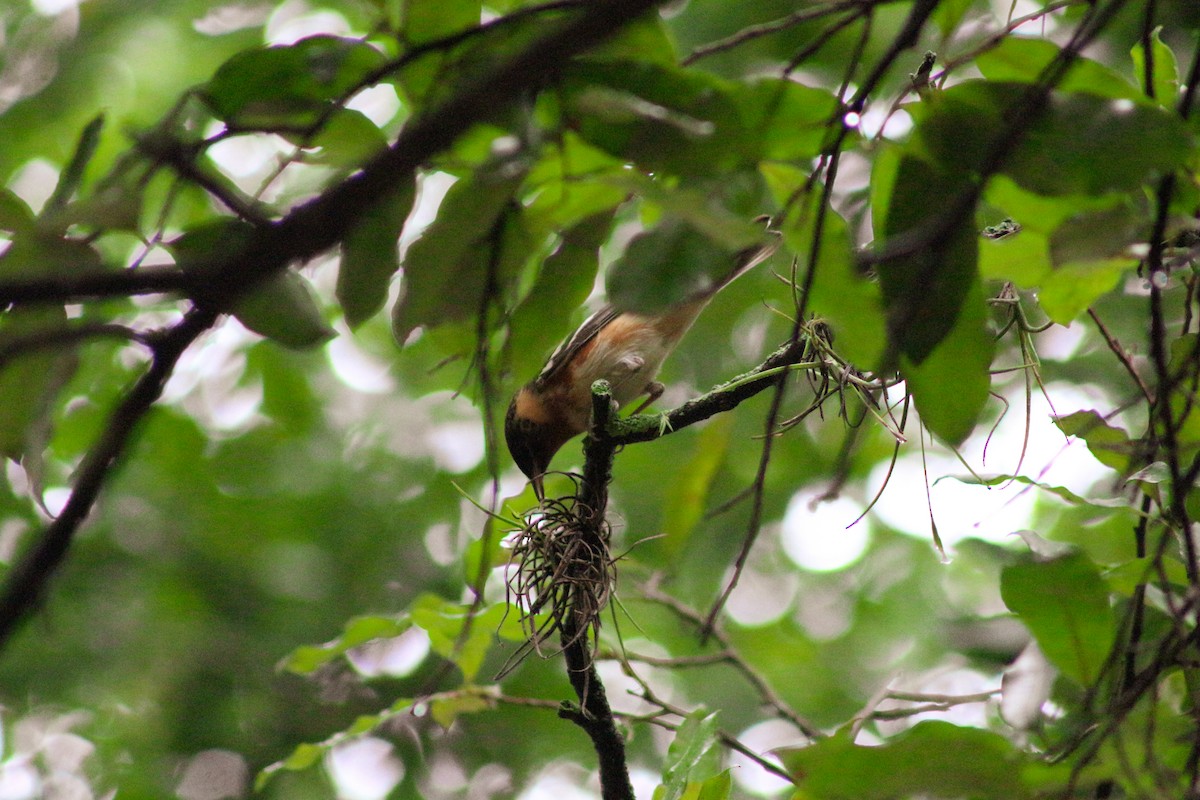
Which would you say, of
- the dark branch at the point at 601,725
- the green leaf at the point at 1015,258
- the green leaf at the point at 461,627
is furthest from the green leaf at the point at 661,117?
the green leaf at the point at 461,627

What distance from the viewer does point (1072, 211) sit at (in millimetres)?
1290

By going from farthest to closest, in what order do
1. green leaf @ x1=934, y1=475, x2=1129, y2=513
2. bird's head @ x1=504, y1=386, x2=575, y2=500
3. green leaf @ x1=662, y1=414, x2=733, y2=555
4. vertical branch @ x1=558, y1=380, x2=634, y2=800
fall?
bird's head @ x1=504, y1=386, x2=575, y2=500
green leaf @ x1=662, y1=414, x2=733, y2=555
vertical branch @ x1=558, y1=380, x2=634, y2=800
green leaf @ x1=934, y1=475, x2=1129, y2=513

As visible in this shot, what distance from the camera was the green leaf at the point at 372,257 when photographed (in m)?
1.25

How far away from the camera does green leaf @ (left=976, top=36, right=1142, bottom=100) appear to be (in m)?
1.18

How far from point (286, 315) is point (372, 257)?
0.14 m

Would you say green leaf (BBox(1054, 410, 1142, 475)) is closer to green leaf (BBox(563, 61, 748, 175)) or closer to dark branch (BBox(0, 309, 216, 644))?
green leaf (BBox(563, 61, 748, 175))

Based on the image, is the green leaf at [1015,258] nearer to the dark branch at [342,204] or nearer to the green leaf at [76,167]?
the dark branch at [342,204]

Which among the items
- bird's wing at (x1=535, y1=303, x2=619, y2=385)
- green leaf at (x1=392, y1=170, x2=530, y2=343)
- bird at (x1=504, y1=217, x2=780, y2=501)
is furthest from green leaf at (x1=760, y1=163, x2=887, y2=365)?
bird's wing at (x1=535, y1=303, x2=619, y2=385)

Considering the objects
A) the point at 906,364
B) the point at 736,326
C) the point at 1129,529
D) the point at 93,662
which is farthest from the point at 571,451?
the point at 906,364

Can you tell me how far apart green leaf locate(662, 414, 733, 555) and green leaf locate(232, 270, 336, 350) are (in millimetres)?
2048

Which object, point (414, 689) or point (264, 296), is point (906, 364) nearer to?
point (264, 296)

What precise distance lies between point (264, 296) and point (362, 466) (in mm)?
6006

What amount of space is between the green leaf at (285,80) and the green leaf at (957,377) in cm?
81

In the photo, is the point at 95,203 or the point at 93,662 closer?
the point at 95,203
